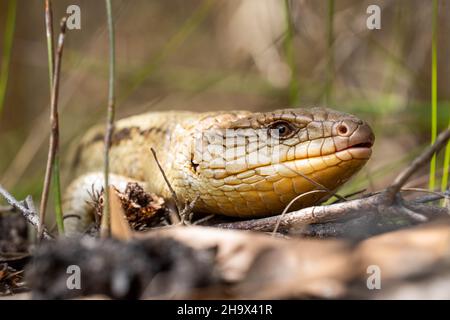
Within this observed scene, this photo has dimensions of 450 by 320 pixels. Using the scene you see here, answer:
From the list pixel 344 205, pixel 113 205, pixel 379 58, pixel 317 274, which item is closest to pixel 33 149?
pixel 113 205

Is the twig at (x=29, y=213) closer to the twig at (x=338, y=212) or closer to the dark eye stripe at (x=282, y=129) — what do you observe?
the twig at (x=338, y=212)

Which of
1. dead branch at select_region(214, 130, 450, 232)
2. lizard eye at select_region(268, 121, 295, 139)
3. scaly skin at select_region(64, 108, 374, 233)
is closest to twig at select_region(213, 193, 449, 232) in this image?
dead branch at select_region(214, 130, 450, 232)

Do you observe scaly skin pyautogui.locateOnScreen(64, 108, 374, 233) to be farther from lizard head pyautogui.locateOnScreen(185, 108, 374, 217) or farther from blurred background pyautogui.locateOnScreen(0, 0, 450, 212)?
blurred background pyautogui.locateOnScreen(0, 0, 450, 212)
